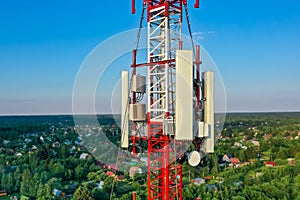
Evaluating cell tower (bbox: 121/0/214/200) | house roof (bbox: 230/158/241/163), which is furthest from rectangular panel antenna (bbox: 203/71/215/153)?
house roof (bbox: 230/158/241/163)

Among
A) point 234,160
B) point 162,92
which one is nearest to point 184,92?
point 162,92

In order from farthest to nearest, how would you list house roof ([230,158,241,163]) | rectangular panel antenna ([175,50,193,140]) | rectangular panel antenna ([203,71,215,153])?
house roof ([230,158,241,163]), rectangular panel antenna ([203,71,215,153]), rectangular panel antenna ([175,50,193,140])

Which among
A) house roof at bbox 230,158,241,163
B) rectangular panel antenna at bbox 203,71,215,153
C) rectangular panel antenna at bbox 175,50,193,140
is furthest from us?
house roof at bbox 230,158,241,163

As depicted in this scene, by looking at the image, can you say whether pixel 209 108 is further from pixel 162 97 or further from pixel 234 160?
pixel 234 160

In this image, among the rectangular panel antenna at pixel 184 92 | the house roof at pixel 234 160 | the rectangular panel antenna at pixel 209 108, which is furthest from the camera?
the house roof at pixel 234 160

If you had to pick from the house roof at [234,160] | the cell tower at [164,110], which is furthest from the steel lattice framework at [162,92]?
the house roof at [234,160]

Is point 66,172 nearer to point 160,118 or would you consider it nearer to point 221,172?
point 221,172

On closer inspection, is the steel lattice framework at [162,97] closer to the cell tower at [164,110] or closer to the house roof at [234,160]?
the cell tower at [164,110]

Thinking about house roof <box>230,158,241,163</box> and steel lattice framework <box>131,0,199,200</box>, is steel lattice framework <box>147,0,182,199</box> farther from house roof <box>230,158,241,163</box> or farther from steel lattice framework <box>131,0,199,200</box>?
house roof <box>230,158,241,163</box>
